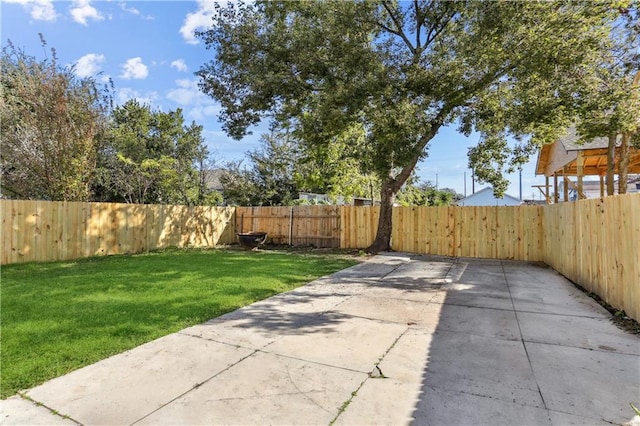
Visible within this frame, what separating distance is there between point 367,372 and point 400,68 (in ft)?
24.1

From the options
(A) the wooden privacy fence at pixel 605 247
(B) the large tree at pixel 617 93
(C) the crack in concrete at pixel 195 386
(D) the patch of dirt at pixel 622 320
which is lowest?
(C) the crack in concrete at pixel 195 386

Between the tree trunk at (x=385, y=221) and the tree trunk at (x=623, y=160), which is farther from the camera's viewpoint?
the tree trunk at (x=385, y=221)

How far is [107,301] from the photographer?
16.6 feet

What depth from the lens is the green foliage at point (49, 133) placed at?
32.8 feet

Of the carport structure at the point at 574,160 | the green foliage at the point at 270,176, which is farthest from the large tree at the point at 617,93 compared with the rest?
the green foliage at the point at 270,176

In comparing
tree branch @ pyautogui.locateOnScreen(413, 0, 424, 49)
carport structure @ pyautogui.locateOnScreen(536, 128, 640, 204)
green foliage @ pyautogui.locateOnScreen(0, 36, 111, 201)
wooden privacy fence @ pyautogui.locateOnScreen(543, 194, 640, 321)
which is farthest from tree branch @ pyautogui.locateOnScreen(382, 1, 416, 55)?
green foliage @ pyautogui.locateOnScreen(0, 36, 111, 201)

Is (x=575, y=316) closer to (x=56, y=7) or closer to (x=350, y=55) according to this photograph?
(x=350, y=55)

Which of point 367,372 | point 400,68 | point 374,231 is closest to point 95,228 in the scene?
point 374,231

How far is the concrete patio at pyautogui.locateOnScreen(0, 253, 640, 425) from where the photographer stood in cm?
235

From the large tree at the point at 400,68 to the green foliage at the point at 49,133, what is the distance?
3.86 metres

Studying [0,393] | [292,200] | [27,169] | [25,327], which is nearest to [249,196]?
[292,200]

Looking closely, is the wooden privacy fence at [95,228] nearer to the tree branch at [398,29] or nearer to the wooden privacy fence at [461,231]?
the wooden privacy fence at [461,231]

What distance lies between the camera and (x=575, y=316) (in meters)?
4.54

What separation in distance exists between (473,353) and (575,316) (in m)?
2.19
